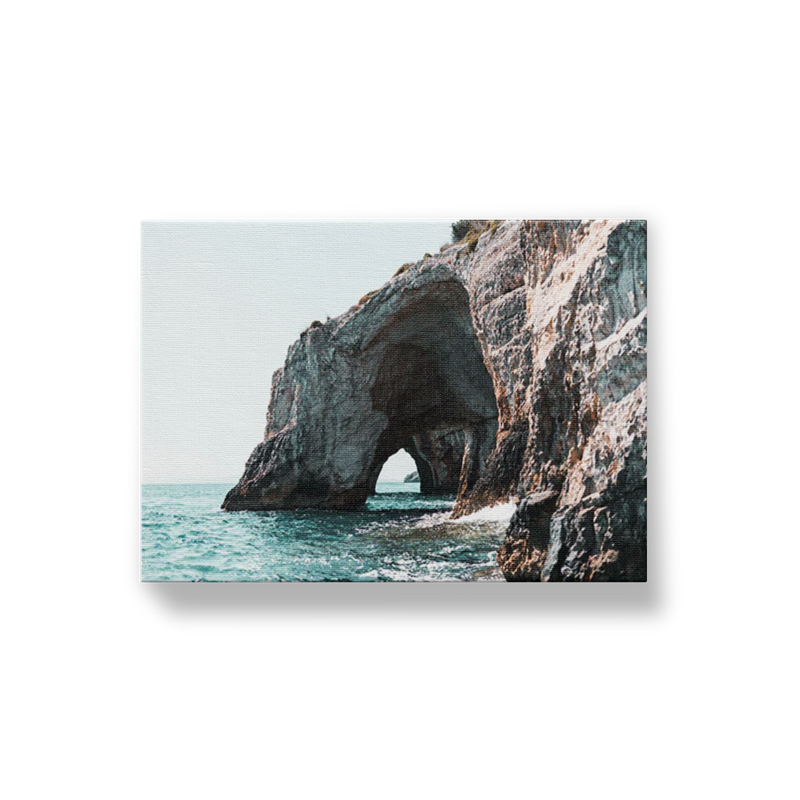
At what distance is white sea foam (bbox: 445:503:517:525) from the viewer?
6.81m

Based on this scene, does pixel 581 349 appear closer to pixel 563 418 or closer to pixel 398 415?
pixel 563 418

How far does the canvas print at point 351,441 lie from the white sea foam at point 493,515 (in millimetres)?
40

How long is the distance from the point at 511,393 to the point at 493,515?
1.68 metres

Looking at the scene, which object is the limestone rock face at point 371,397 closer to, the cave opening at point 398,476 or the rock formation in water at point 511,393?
the rock formation in water at point 511,393

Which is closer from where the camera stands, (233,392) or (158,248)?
(158,248)

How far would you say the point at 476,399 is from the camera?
1033 cm

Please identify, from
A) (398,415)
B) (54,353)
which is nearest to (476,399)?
(398,415)

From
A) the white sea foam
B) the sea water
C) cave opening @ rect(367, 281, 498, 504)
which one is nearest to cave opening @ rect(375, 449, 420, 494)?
cave opening @ rect(367, 281, 498, 504)

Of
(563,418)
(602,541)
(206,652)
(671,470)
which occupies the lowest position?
(206,652)

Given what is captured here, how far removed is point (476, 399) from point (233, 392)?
4.98 metres

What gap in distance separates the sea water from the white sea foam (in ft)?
0.06

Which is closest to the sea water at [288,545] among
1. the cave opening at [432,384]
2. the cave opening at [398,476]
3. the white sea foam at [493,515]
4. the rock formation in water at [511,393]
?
the white sea foam at [493,515]

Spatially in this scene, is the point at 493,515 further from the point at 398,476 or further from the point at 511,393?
the point at 398,476

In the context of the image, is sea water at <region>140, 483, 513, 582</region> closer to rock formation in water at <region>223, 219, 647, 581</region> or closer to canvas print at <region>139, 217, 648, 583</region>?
canvas print at <region>139, 217, 648, 583</region>
